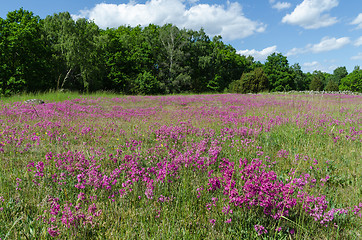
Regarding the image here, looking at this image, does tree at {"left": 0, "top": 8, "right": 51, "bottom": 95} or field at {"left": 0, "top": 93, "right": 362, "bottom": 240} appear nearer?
field at {"left": 0, "top": 93, "right": 362, "bottom": 240}

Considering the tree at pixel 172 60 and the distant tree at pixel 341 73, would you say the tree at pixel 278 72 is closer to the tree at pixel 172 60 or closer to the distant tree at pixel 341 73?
the tree at pixel 172 60

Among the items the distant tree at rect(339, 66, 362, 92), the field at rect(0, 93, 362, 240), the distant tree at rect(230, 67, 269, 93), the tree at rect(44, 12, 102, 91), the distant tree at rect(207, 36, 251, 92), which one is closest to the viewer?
the field at rect(0, 93, 362, 240)

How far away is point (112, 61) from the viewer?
4197 cm

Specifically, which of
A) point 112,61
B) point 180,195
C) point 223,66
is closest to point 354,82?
point 223,66

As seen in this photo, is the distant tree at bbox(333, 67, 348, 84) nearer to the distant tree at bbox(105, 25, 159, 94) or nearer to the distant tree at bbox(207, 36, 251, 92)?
the distant tree at bbox(207, 36, 251, 92)

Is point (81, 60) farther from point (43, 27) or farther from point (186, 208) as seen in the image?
point (186, 208)

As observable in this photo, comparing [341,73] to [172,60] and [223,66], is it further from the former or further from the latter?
[172,60]

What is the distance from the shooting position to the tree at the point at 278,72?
69125mm

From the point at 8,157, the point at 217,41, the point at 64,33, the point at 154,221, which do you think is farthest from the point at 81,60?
the point at 217,41

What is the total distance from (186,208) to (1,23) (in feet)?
107

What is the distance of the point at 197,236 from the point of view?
2053 millimetres

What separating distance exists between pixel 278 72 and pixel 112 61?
189 ft

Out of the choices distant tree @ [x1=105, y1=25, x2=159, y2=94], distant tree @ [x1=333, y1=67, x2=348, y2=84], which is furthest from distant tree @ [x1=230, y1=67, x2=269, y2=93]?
distant tree @ [x1=333, y1=67, x2=348, y2=84]

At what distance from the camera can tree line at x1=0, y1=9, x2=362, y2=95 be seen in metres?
24.8
